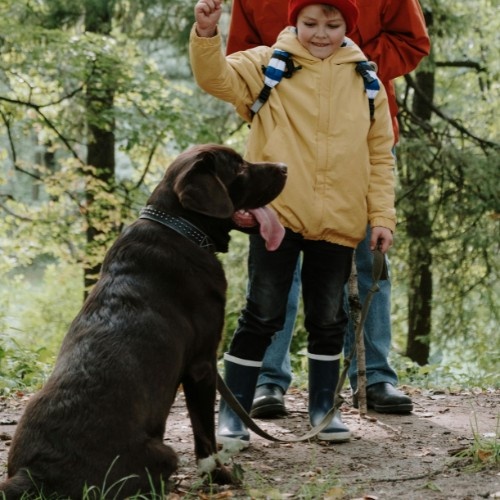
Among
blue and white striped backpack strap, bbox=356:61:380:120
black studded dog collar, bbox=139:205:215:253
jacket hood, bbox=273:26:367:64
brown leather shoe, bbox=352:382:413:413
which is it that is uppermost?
jacket hood, bbox=273:26:367:64

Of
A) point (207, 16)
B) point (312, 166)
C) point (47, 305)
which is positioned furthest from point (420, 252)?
point (47, 305)

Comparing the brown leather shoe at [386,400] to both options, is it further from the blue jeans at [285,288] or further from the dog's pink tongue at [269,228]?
the dog's pink tongue at [269,228]

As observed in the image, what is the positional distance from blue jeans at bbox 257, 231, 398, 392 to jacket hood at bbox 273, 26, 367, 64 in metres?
1.25

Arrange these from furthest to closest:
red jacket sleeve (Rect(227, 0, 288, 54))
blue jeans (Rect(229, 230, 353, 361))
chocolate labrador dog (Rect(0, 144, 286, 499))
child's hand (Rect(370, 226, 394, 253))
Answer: red jacket sleeve (Rect(227, 0, 288, 54)) < child's hand (Rect(370, 226, 394, 253)) < blue jeans (Rect(229, 230, 353, 361)) < chocolate labrador dog (Rect(0, 144, 286, 499))

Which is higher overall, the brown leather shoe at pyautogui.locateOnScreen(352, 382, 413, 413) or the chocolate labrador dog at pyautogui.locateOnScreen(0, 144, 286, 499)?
the chocolate labrador dog at pyautogui.locateOnScreen(0, 144, 286, 499)

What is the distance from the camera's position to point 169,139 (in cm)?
1338

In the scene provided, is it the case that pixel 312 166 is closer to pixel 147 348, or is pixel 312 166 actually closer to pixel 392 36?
pixel 392 36

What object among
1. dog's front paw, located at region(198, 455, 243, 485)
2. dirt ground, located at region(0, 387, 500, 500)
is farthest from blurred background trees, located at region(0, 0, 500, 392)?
dog's front paw, located at region(198, 455, 243, 485)

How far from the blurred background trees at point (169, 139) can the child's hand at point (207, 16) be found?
5914 millimetres

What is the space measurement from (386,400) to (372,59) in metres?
2.10

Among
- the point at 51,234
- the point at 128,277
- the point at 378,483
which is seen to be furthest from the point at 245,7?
the point at 51,234

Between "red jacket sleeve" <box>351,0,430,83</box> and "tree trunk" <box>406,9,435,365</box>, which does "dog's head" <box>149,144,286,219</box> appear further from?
"tree trunk" <box>406,9,435,365</box>

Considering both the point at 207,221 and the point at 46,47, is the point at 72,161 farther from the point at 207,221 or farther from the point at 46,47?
the point at 207,221

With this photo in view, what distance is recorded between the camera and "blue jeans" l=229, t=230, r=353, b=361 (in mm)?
4258
